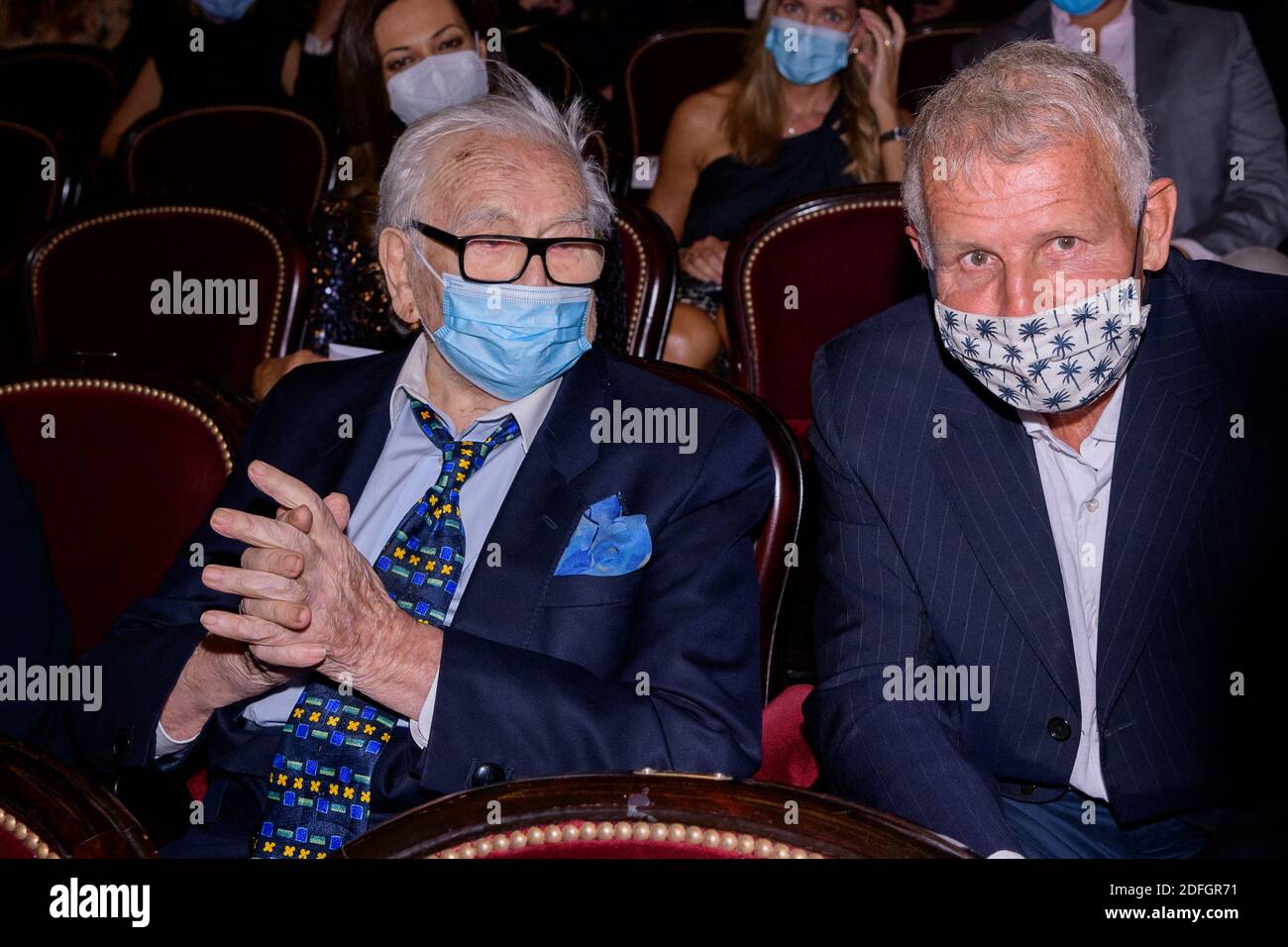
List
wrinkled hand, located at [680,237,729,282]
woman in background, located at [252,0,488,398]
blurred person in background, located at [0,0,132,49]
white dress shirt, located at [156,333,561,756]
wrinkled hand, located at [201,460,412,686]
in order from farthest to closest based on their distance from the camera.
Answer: blurred person in background, located at [0,0,132,49] → wrinkled hand, located at [680,237,729,282] → woman in background, located at [252,0,488,398] → white dress shirt, located at [156,333,561,756] → wrinkled hand, located at [201,460,412,686]

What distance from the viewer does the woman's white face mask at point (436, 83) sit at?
2941 millimetres

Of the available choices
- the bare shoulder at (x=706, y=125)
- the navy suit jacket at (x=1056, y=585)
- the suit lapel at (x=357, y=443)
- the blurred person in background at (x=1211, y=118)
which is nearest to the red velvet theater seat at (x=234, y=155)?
the bare shoulder at (x=706, y=125)

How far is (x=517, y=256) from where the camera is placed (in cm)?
184

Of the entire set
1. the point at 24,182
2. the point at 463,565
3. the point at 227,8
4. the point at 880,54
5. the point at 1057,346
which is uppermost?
the point at 227,8

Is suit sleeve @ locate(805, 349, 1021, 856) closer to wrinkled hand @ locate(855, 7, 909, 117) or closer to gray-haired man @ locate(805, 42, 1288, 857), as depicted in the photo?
gray-haired man @ locate(805, 42, 1288, 857)

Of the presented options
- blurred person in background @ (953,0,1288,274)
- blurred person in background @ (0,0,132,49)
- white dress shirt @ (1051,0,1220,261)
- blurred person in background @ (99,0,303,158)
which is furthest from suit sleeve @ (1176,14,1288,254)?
blurred person in background @ (0,0,132,49)

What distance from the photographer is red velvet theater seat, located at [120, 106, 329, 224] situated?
3582 mm

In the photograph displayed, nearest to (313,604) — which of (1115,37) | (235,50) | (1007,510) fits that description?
(1007,510)

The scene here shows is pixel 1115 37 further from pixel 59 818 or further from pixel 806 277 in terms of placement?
pixel 59 818

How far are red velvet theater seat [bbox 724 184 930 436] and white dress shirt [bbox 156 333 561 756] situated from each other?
867 millimetres

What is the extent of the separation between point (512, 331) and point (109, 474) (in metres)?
0.74

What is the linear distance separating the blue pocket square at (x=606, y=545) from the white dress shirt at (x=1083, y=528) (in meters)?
0.53

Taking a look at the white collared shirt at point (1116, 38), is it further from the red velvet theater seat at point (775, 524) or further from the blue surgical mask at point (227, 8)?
the blue surgical mask at point (227, 8)
